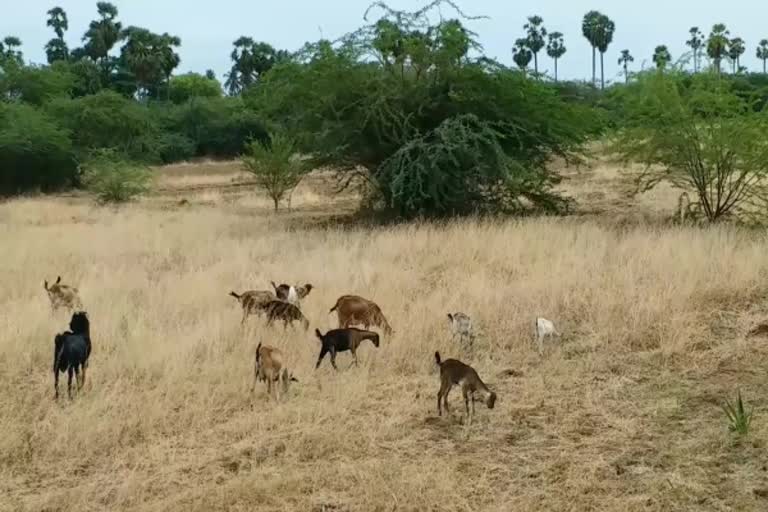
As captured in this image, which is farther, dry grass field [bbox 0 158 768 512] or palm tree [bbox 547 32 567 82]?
palm tree [bbox 547 32 567 82]

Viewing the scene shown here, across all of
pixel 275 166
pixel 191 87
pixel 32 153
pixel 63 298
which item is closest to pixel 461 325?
pixel 63 298

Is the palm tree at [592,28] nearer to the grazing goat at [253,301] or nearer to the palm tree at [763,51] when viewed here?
the palm tree at [763,51]

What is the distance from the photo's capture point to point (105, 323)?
7.77 meters

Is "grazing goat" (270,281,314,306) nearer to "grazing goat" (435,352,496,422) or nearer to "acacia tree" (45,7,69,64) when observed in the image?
"grazing goat" (435,352,496,422)

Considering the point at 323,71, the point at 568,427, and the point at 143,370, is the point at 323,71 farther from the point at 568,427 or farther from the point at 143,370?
the point at 568,427

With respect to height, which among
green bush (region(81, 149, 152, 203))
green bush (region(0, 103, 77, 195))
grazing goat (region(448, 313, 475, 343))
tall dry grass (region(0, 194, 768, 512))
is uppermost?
green bush (region(0, 103, 77, 195))

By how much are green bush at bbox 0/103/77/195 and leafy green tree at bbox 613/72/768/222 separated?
91.0 feet

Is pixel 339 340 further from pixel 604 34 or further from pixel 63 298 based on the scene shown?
pixel 604 34

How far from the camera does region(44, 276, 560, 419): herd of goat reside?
17.3 ft

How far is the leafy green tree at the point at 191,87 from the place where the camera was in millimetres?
76250

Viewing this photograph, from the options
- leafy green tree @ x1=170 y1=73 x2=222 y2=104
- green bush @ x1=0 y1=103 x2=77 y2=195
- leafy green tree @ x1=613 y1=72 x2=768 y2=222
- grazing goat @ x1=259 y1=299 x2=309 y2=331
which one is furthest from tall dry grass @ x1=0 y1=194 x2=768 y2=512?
leafy green tree @ x1=170 y1=73 x2=222 y2=104

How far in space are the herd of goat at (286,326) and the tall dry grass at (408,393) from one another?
0.15 meters

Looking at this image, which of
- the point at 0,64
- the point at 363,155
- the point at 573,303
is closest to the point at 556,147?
the point at 363,155

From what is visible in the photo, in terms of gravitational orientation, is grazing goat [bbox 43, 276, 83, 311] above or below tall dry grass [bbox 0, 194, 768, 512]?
above
